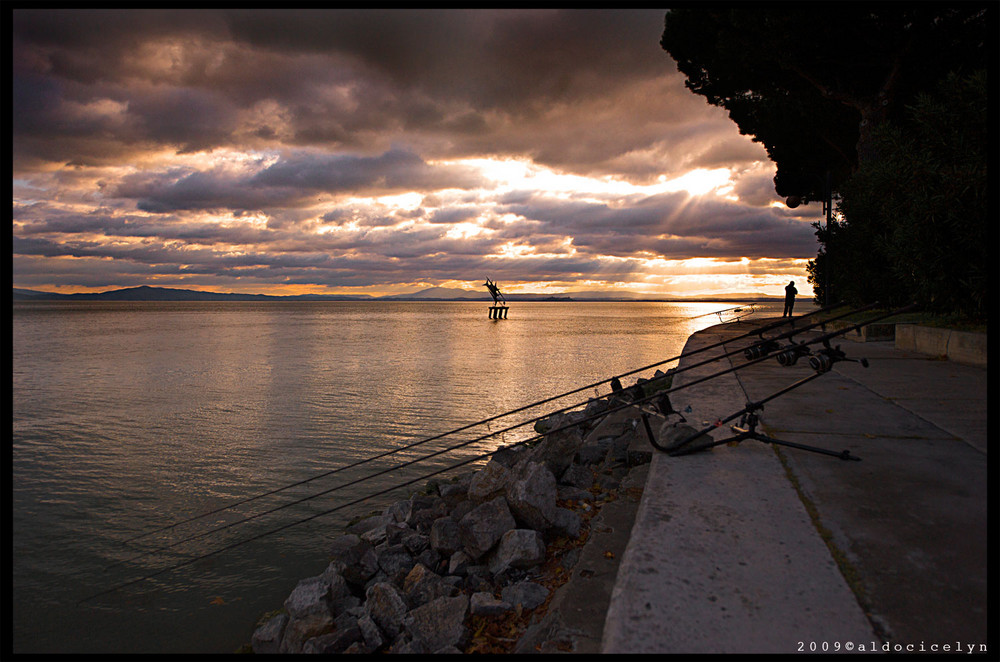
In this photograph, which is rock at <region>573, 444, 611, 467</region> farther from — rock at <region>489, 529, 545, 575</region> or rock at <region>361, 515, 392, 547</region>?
rock at <region>489, 529, 545, 575</region>

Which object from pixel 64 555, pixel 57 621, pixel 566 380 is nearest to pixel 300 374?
pixel 566 380

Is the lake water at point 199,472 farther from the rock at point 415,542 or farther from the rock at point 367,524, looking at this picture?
the rock at point 415,542

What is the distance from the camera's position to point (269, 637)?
14.5 feet

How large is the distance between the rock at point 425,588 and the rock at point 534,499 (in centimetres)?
83

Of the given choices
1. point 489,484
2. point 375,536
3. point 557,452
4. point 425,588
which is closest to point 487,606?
point 425,588

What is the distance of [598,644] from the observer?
263cm

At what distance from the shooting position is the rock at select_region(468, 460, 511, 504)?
5.47 m

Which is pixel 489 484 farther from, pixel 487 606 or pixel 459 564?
pixel 487 606

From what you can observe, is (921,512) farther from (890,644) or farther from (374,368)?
(374,368)

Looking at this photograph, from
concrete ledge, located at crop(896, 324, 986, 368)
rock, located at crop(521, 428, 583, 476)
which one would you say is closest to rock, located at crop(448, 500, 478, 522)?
rock, located at crop(521, 428, 583, 476)

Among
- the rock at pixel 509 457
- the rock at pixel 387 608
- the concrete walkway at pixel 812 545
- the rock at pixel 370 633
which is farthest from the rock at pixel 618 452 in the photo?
the rock at pixel 370 633

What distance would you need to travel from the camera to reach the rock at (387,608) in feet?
12.8

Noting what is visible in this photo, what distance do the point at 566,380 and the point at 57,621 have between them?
58.1 feet

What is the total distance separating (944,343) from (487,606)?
1061cm
